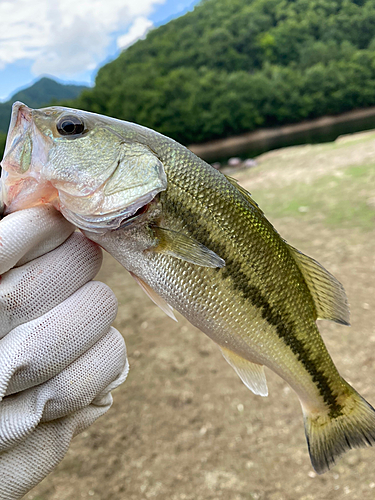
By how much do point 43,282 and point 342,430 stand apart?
1552mm

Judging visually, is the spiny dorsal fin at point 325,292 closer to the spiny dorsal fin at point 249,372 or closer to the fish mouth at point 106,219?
the spiny dorsal fin at point 249,372

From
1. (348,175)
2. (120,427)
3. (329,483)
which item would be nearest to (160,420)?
(120,427)

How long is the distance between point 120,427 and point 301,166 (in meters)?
11.8

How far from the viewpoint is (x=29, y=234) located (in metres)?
1.56

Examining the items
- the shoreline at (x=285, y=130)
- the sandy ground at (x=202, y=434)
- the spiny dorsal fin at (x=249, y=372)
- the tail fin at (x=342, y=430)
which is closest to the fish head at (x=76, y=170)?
the spiny dorsal fin at (x=249, y=372)

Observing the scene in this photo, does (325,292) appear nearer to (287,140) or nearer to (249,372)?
(249,372)

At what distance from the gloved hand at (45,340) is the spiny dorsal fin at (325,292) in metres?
0.92

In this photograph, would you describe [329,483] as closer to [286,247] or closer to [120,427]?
[120,427]

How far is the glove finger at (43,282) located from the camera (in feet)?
5.29

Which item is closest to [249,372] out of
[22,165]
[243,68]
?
[22,165]

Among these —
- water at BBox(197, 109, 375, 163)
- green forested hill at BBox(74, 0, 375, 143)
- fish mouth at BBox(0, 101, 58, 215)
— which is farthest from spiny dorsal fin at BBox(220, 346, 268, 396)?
green forested hill at BBox(74, 0, 375, 143)

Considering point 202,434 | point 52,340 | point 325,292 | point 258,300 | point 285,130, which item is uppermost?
point 52,340

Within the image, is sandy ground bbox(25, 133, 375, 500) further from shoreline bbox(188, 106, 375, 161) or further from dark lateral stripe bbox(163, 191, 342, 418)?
shoreline bbox(188, 106, 375, 161)

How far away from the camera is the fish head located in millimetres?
1554
